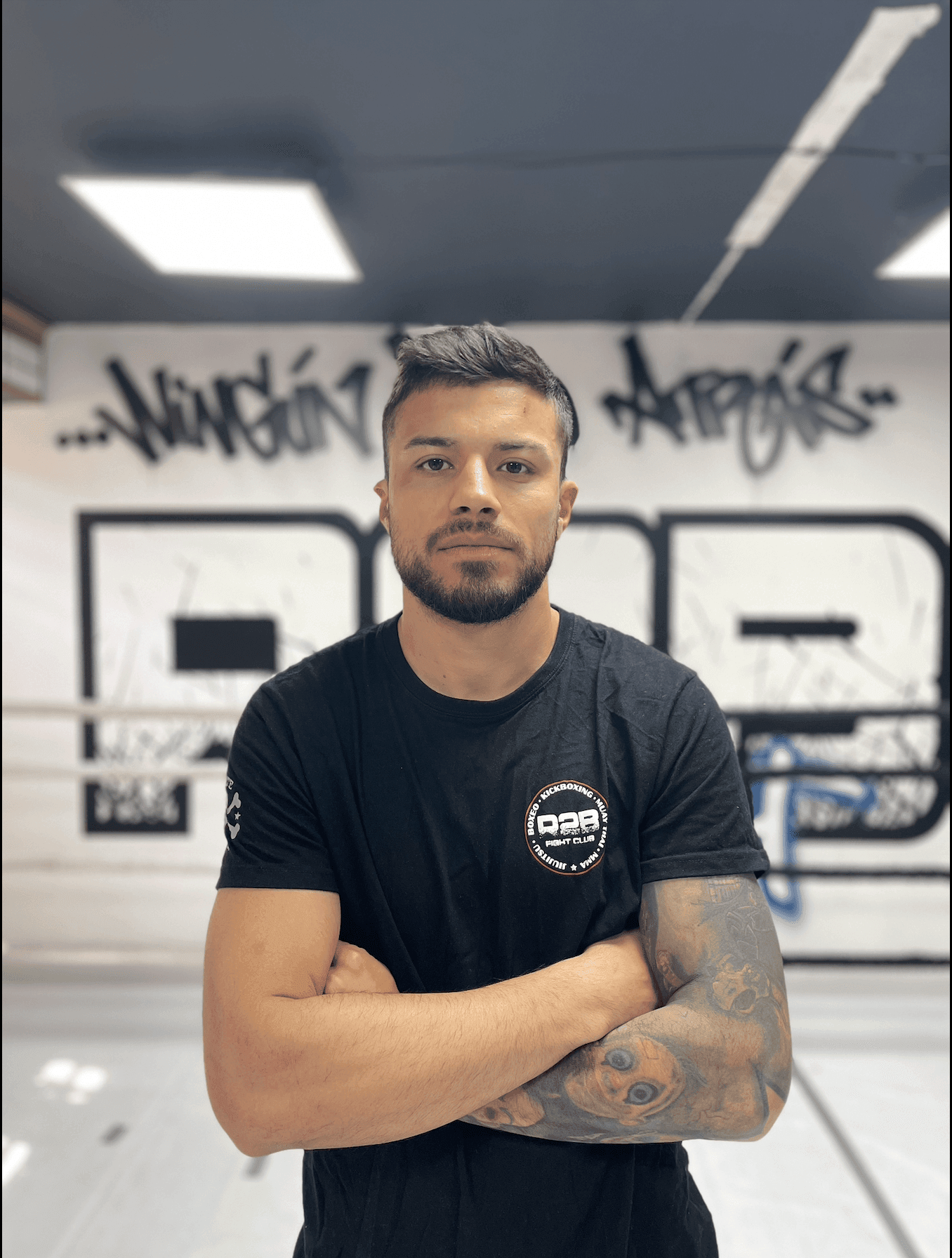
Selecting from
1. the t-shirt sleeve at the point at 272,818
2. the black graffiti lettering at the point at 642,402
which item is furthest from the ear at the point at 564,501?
the black graffiti lettering at the point at 642,402

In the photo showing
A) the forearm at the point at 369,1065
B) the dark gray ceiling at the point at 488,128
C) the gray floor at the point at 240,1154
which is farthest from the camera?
the gray floor at the point at 240,1154

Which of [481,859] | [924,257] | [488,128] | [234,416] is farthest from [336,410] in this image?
[481,859]

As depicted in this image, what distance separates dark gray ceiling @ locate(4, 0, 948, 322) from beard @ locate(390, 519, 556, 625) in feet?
3.60

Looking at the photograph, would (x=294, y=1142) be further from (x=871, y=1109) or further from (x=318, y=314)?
(x=318, y=314)

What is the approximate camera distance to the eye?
0.73 metres

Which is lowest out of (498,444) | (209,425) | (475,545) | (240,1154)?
(240,1154)

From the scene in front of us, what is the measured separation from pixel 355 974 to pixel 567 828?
28 cm

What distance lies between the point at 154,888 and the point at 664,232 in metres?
3.14

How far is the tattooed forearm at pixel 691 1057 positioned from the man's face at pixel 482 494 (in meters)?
0.40

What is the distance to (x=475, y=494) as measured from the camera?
78cm

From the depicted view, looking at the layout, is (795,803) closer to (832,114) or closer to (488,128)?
(832,114)

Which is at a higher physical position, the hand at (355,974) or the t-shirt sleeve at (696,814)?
the t-shirt sleeve at (696,814)

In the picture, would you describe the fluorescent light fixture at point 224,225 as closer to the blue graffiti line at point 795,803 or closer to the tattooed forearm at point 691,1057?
the tattooed forearm at point 691,1057

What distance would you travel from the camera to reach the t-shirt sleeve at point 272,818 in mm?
762
